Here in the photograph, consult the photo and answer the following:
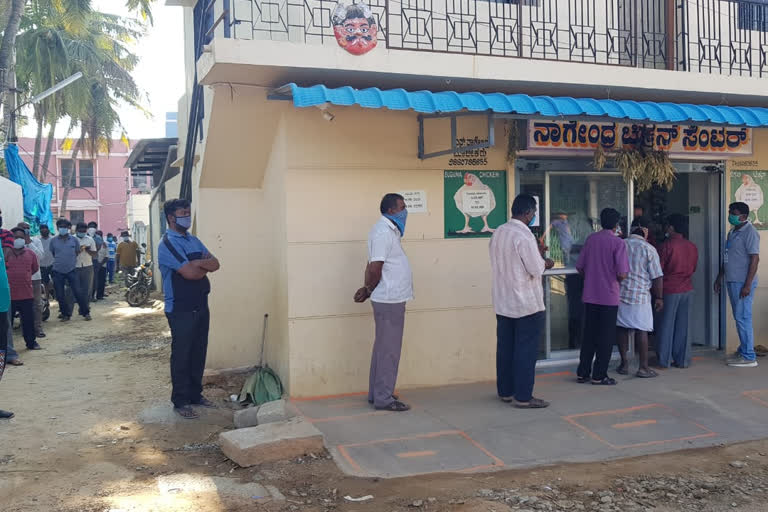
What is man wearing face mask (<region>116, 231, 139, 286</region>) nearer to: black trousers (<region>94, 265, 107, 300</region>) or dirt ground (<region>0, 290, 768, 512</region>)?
black trousers (<region>94, 265, 107, 300</region>)

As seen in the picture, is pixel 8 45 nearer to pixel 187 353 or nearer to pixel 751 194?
pixel 187 353

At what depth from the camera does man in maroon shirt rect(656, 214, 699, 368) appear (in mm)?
7234

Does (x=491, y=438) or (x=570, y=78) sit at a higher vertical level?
(x=570, y=78)

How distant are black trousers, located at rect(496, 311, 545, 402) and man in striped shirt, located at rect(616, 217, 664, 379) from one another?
141 cm

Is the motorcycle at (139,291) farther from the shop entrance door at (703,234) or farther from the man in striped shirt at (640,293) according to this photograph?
the man in striped shirt at (640,293)

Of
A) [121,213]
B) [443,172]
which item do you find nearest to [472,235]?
[443,172]

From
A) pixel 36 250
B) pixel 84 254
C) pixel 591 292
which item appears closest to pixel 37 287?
pixel 36 250

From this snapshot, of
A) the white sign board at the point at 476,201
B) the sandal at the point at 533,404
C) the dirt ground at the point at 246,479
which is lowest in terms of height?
the dirt ground at the point at 246,479

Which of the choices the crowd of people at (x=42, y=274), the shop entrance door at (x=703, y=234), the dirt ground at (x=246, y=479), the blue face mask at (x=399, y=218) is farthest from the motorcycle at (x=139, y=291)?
the shop entrance door at (x=703, y=234)

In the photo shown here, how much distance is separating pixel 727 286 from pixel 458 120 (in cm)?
347

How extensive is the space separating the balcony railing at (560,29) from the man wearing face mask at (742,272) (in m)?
1.91

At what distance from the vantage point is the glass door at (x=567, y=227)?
726 centimetres

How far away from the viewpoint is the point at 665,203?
8.92 m

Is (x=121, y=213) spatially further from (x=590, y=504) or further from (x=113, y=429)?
(x=590, y=504)
